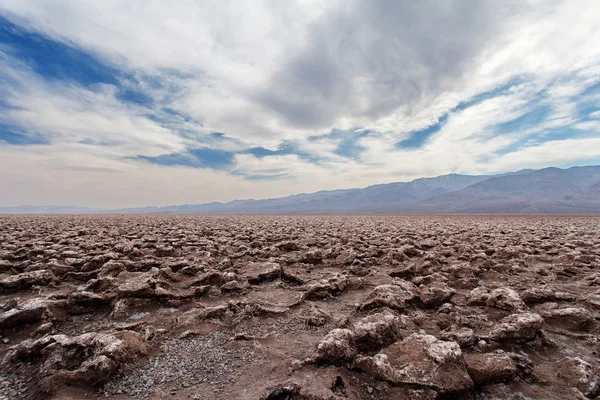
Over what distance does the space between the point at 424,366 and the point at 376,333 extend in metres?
0.52

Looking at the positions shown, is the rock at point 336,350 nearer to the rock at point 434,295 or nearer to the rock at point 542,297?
the rock at point 434,295

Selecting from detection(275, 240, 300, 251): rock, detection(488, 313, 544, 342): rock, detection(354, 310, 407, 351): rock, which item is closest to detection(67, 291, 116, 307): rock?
detection(354, 310, 407, 351): rock

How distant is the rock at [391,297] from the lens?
361cm

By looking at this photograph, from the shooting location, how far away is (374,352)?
2553 millimetres

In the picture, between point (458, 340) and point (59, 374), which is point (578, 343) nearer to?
point (458, 340)

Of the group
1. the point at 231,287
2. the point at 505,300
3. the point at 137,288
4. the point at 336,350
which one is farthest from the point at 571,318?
the point at 137,288

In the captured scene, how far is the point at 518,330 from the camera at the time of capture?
9.06 feet

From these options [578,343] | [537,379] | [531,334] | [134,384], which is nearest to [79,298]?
[134,384]

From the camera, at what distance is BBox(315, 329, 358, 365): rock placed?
93.1 inches

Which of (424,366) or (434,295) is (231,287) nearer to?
(434,295)

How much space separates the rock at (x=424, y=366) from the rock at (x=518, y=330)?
768mm

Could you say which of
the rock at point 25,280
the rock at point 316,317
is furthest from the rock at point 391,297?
the rock at point 25,280

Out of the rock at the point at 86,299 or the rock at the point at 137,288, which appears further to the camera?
the rock at the point at 137,288

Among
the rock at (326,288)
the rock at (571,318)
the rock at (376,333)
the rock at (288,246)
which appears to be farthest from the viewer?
the rock at (288,246)
